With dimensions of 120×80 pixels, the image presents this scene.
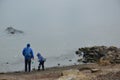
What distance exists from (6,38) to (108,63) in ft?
98.1

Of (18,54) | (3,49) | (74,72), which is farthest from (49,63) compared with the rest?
(74,72)

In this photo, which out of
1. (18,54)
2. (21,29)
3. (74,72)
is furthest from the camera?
(21,29)

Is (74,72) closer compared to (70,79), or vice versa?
(70,79)

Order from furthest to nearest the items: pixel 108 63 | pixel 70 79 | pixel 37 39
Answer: pixel 37 39, pixel 108 63, pixel 70 79

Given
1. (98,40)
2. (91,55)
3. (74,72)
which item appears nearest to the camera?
(74,72)

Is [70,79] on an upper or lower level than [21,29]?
lower

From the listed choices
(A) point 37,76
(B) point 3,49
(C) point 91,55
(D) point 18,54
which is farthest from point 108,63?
(B) point 3,49

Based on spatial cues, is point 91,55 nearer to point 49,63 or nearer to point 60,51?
point 49,63

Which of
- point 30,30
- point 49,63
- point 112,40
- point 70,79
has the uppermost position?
point 30,30

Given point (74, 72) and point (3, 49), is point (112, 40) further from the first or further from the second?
point (74, 72)

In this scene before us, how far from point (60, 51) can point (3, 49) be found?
621 cm

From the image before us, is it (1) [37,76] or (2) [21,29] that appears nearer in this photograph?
(1) [37,76]

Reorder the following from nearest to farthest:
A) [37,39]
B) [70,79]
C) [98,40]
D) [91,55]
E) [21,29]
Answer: [70,79] → [91,55] → [98,40] → [37,39] → [21,29]

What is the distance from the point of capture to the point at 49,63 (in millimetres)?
37125
